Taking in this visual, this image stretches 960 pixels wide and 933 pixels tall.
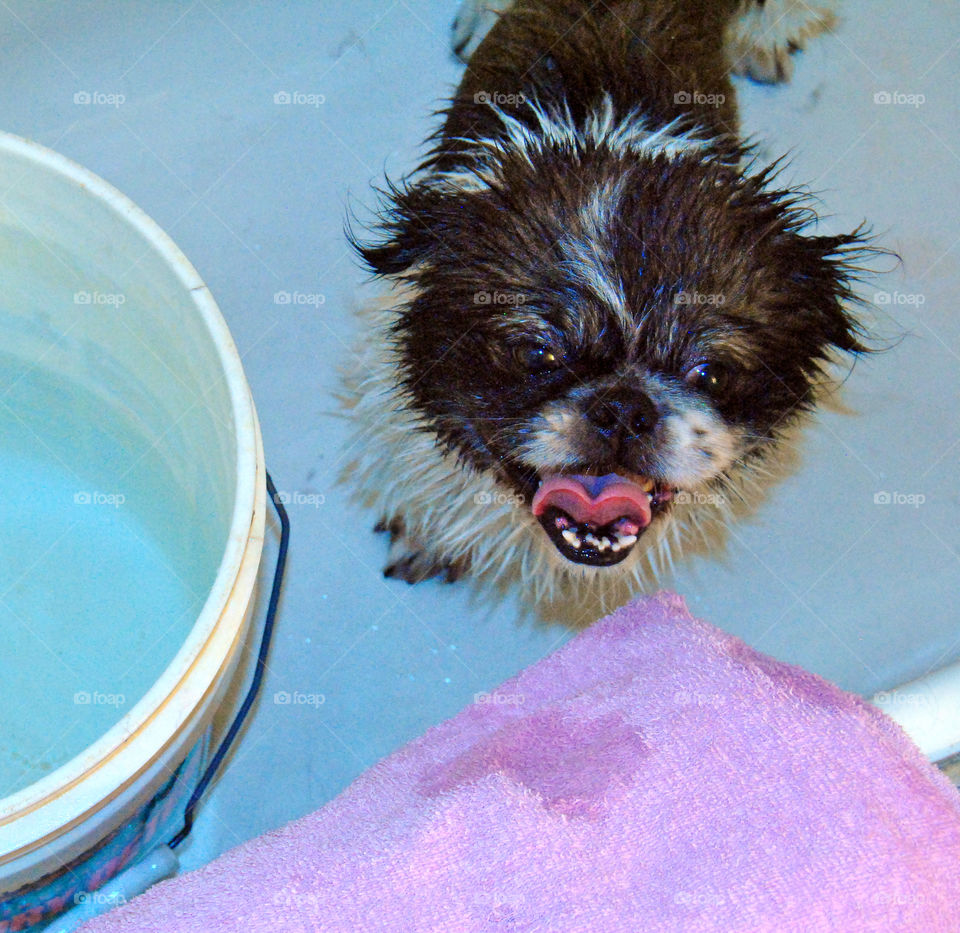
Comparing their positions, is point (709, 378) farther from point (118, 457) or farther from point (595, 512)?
point (118, 457)

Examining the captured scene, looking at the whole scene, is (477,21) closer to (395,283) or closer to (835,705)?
(395,283)

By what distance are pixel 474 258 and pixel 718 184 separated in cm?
45

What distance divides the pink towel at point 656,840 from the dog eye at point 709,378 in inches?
22.5

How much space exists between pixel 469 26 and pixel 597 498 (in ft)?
5.36

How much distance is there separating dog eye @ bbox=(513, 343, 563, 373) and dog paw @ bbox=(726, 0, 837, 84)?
1272mm

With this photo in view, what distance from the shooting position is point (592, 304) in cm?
178

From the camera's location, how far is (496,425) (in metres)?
1.92

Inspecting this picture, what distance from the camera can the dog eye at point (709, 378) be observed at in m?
1.86

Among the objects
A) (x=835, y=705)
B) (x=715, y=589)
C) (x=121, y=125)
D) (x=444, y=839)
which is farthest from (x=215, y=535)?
(x=121, y=125)

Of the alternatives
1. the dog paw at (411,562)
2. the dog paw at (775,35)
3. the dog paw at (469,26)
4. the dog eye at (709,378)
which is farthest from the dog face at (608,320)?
the dog paw at (469,26)

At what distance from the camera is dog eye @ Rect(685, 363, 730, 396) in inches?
73.1

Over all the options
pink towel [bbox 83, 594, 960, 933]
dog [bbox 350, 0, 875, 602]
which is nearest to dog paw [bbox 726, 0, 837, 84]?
dog [bbox 350, 0, 875, 602]

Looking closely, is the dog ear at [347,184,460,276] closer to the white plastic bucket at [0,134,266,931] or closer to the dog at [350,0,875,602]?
the dog at [350,0,875,602]

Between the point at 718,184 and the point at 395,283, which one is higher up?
the point at 718,184
